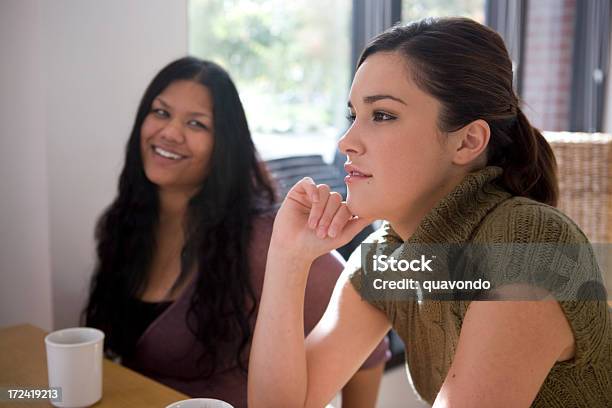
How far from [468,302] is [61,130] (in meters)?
1.26

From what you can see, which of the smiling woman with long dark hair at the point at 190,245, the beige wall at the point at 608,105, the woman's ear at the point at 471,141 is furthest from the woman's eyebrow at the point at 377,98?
the beige wall at the point at 608,105

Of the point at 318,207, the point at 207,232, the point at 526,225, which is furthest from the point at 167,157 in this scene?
the point at 526,225

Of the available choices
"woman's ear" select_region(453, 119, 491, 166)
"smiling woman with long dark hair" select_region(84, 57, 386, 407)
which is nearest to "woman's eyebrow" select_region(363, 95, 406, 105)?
"woman's ear" select_region(453, 119, 491, 166)

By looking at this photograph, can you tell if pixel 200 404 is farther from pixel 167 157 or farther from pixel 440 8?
pixel 440 8

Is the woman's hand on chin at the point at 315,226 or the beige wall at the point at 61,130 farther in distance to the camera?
the beige wall at the point at 61,130

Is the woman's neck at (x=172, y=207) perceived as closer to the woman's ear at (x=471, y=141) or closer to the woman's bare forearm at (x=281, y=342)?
the woman's bare forearm at (x=281, y=342)

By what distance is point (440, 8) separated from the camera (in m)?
3.75

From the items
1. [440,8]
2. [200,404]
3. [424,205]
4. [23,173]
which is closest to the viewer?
[200,404]

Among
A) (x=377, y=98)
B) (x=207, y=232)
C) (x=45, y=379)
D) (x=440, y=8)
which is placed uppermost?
(x=440, y=8)

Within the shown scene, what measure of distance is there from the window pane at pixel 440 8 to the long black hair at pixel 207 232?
1.91 m

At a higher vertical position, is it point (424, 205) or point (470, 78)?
point (470, 78)

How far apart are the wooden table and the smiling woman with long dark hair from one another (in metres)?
0.28

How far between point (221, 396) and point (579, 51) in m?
3.69

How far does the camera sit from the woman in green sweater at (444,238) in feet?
3.07
